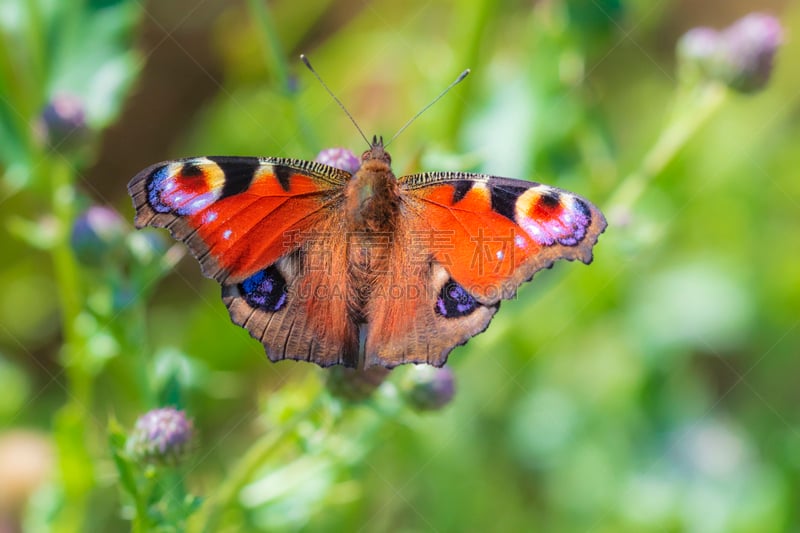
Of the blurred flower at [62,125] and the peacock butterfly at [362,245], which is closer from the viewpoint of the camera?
the peacock butterfly at [362,245]

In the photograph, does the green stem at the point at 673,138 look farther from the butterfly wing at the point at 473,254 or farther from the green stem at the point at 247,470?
the green stem at the point at 247,470

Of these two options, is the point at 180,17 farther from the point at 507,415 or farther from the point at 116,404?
the point at 507,415

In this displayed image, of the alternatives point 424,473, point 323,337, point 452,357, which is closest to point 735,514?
point 424,473

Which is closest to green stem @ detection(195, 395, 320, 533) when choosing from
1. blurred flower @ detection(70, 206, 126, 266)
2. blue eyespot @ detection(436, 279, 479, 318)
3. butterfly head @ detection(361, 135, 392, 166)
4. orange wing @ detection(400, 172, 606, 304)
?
blue eyespot @ detection(436, 279, 479, 318)

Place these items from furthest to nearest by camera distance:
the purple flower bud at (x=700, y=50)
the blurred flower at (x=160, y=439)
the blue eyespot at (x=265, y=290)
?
the purple flower bud at (x=700, y=50) < the blurred flower at (x=160, y=439) < the blue eyespot at (x=265, y=290)

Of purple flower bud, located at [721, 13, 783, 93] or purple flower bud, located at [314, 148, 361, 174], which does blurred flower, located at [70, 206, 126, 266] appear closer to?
purple flower bud, located at [314, 148, 361, 174]

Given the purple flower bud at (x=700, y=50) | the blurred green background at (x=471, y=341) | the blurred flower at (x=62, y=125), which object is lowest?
the blurred green background at (x=471, y=341)

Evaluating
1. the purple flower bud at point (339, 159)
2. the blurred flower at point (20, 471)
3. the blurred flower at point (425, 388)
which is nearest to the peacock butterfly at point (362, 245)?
the purple flower bud at point (339, 159)

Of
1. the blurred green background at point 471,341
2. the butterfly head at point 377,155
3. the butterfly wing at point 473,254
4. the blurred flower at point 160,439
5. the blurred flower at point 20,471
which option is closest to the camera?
the butterfly wing at point 473,254

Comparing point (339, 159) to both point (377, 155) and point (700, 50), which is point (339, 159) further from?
point (700, 50)
